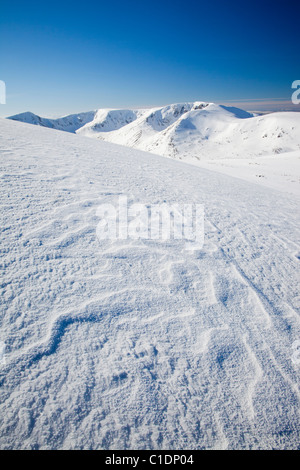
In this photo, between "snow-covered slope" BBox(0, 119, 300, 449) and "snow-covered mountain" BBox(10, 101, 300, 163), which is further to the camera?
"snow-covered mountain" BBox(10, 101, 300, 163)

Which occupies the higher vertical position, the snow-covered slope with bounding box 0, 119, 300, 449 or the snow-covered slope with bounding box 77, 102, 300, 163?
the snow-covered slope with bounding box 77, 102, 300, 163

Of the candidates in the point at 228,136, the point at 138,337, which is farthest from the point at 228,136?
the point at 138,337

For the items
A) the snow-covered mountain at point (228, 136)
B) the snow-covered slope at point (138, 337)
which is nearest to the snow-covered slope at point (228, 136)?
the snow-covered mountain at point (228, 136)

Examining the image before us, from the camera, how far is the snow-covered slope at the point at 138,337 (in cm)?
147

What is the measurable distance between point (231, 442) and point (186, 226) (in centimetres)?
288

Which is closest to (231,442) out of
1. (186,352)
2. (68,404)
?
(186,352)

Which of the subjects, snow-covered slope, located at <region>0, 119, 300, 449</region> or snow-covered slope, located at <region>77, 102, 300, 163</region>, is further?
snow-covered slope, located at <region>77, 102, 300, 163</region>

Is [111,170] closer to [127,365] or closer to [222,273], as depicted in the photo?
[222,273]

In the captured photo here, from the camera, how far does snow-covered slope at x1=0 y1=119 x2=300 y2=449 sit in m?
1.47

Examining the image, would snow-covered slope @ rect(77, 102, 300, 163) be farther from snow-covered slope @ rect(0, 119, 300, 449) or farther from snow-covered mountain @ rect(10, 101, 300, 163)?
snow-covered slope @ rect(0, 119, 300, 449)

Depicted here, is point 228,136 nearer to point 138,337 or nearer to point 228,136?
point 228,136

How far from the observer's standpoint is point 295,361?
2010 mm

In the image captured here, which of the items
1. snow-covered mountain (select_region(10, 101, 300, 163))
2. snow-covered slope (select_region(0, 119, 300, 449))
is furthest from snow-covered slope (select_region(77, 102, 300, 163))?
snow-covered slope (select_region(0, 119, 300, 449))

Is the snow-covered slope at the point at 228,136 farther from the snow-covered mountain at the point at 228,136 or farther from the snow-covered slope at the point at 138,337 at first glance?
the snow-covered slope at the point at 138,337
